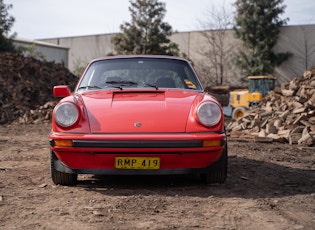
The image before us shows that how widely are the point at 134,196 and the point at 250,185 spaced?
1.45m

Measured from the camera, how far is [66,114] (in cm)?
441

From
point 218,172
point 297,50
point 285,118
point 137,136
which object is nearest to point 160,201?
point 137,136

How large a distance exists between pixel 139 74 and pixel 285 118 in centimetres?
622

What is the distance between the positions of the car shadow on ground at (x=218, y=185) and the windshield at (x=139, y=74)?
3.46ft

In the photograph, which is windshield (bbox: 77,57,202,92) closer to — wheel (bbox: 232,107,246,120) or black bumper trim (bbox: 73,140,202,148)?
black bumper trim (bbox: 73,140,202,148)

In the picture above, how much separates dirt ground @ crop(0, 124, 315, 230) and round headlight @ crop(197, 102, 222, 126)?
0.69 metres

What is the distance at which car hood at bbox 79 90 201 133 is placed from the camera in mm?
4262

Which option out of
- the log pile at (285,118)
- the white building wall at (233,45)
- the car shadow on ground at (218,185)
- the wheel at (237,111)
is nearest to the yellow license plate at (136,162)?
the car shadow on ground at (218,185)

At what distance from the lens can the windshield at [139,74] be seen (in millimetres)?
5238

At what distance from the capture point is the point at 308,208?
3.75m

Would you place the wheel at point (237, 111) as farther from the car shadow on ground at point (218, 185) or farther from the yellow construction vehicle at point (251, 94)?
the car shadow on ground at point (218, 185)

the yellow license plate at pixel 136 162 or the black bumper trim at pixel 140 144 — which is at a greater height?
the black bumper trim at pixel 140 144

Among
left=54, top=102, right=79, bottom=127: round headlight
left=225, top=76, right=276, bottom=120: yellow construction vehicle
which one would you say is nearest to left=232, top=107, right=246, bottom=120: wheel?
left=225, top=76, right=276, bottom=120: yellow construction vehicle

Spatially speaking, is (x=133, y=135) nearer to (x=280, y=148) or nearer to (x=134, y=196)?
(x=134, y=196)
